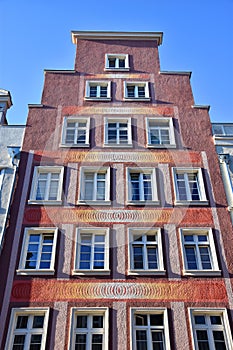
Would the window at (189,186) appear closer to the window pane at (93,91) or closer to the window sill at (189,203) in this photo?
the window sill at (189,203)

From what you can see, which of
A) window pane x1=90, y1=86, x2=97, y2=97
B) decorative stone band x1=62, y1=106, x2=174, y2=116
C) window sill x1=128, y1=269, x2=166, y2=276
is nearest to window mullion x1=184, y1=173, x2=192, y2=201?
window sill x1=128, y1=269, x2=166, y2=276

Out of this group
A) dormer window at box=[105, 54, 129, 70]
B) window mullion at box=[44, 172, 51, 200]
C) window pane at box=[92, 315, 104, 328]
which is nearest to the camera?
window pane at box=[92, 315, 104, 328]

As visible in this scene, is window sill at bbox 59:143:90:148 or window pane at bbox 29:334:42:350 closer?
window pane at bbox 29:334:42:350

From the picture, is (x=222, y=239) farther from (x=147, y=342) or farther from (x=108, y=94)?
(x=108, y=94)

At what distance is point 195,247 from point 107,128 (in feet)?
27.8

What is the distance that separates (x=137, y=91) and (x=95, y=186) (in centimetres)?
779

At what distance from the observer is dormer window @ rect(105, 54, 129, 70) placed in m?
27.1

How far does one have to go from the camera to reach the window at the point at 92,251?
17.5 metres

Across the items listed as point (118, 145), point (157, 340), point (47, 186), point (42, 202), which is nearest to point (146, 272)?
point (157, 340)

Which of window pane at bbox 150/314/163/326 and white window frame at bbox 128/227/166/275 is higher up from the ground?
white window frame at bbox 128/227/166/275

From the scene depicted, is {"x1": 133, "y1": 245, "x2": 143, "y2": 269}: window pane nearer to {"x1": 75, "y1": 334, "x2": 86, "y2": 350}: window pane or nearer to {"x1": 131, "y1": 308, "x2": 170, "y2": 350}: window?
{"x1": 131, "y1": 308, "x2": 170, "y2": 350}: window

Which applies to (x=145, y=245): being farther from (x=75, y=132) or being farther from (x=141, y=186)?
(x=75, y=132)

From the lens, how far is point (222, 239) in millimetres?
18438

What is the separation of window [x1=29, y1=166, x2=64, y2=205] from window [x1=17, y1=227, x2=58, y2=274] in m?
1.54
